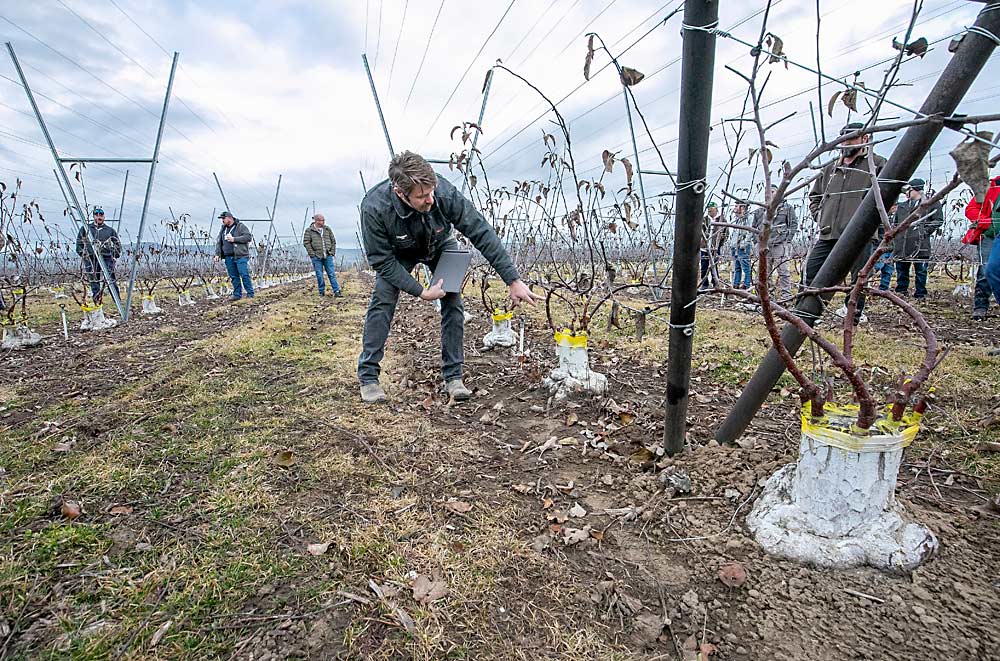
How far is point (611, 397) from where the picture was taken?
2979mm

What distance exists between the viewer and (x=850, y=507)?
4.61ft

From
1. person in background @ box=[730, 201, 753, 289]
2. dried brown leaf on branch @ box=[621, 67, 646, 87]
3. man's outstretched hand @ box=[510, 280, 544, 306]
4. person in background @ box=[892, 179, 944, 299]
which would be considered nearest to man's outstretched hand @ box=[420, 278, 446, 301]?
man's outstretched hand @ box=[510, 280, 544, 306]

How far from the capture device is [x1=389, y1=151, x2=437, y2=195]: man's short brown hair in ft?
8.46

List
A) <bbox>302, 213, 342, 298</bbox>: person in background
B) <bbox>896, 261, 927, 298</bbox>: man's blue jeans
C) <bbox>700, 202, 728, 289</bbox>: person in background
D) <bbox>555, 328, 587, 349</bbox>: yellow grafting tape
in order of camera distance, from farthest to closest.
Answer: <bbox>302, 213, 342, 298</bbox>: person in background < <bbox>896, 261, 927, 298</bbox>: man's blue jeans < <bbox>555, 328, 587, 349</bbox>: yellow grafting tape < <bbox>700, 202, 728, 289</bbox>: person in background

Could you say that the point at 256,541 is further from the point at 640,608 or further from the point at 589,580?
the point at 640,608

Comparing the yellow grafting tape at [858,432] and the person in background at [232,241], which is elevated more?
the person in background at [232,241]

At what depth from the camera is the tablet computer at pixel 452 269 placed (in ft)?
9.91

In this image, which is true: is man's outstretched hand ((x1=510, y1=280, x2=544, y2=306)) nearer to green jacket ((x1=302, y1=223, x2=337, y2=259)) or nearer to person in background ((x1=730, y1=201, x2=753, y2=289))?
person in background ((x1=730, y1=201, x2=753, y2=289))

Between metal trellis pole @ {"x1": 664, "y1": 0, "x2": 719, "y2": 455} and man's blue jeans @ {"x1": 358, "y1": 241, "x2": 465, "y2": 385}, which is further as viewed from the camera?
man's blue jeans @ {"x1": 358, "y1": 241, "x2": 465, "y2": 385}

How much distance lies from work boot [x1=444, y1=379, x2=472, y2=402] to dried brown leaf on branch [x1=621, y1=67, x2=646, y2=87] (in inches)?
82.3

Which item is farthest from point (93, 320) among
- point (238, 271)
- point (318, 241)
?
point (318, 241)

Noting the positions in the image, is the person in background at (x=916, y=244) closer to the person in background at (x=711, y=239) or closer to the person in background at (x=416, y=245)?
the person in background at (x=711, y=239)

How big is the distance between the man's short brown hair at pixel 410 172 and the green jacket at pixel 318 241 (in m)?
7.63

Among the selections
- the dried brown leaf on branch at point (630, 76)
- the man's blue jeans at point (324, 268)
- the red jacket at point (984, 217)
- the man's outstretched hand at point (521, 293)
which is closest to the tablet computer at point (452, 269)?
the man's outstretched hand at point (521, 293)
